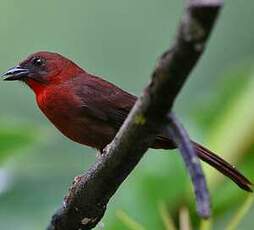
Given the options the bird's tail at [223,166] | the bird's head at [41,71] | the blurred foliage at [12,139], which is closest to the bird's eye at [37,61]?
the bird's head at [41,71]

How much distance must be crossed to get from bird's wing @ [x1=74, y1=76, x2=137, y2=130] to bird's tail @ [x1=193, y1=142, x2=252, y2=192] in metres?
0.36

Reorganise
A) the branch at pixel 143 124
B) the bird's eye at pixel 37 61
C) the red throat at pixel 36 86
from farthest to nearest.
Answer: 1. the bird's eye at pixel 37 61
2. the red throat at pixel 36 86
3. the branch at pixel 143 124

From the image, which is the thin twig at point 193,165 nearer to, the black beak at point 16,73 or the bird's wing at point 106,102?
the bird's wing at point 106,102

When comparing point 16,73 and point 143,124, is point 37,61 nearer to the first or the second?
point 16,73

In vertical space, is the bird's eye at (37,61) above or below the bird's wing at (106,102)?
below

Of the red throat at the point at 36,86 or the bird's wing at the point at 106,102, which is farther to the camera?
the red throat at the point at 36,86

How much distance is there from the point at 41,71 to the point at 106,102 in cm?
56

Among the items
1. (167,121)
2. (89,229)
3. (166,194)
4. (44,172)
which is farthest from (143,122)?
(44,172)

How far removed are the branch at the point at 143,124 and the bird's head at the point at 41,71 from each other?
3.30 ft

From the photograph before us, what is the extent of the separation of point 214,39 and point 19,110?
5.51ft

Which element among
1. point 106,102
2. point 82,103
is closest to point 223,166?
point 106,102

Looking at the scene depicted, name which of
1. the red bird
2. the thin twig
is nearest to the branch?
the thin twig

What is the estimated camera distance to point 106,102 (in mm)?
3141

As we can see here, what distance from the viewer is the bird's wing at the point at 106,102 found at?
305 cm
